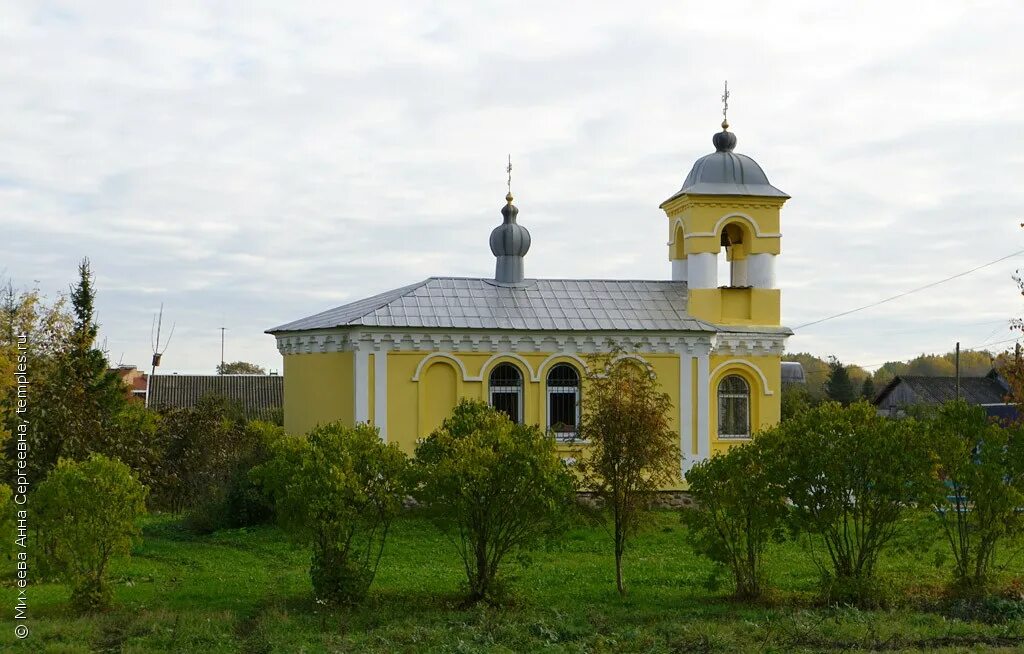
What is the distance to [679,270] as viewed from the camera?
23.6m

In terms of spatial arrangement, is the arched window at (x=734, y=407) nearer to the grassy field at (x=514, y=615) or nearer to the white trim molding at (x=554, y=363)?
the white trim molding at (x=554, y=363)

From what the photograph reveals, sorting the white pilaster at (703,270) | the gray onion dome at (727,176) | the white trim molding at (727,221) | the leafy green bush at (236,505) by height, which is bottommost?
the leafy green bush at (236,505)

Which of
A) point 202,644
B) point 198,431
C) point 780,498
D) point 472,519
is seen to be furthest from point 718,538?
point 198,431

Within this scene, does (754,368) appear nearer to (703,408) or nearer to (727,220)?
(703,408)

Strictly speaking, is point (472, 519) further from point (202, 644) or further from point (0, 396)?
point (0, 396)

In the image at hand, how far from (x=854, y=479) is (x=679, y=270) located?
35.2 feet

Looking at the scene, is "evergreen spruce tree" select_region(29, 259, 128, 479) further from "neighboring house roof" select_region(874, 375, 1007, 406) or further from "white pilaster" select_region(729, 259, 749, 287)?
"neighboring house roof" select_region(874, 375, 1007, 406)

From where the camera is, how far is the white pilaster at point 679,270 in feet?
76.8

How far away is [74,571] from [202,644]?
267cm

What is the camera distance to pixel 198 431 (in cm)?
2789

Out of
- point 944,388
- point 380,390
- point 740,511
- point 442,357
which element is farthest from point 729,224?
point 944,388

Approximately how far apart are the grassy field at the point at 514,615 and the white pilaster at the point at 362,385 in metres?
3.86

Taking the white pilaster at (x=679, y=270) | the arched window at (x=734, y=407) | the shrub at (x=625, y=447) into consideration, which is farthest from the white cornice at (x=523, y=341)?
the shrub at (x=625, y=447)

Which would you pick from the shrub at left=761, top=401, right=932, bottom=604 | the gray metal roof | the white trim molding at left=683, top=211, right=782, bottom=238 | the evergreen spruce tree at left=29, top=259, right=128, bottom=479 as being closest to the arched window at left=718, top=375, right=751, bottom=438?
the gray metal roof
